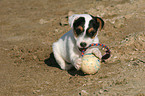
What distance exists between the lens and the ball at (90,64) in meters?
4.62

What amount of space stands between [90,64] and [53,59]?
2.02 m

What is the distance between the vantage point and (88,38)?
15.3 feet

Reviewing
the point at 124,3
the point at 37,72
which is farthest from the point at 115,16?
the point at 37,72

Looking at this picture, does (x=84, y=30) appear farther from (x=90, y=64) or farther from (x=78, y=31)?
(x=90, y=64)

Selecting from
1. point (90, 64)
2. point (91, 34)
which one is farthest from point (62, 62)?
point (91, 34)

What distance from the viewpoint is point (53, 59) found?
21.0 feet

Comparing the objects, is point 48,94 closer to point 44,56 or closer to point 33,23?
point 44,56

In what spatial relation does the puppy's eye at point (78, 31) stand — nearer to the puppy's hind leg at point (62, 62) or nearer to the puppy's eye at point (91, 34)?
the puppy's eye at point (91, 34)

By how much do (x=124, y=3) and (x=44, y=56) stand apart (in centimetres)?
545

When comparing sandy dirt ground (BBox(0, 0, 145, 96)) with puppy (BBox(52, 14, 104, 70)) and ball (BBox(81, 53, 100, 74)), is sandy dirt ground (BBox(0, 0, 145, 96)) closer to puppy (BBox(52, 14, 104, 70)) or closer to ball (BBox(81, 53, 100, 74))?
ball (BBox(81, 53, 100, 74))

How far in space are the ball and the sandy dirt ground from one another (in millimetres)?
167

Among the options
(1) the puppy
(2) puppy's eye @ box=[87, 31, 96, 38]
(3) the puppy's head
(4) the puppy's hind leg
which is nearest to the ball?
Answer: (1) the puppy

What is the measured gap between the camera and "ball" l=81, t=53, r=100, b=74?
4621 millimetres

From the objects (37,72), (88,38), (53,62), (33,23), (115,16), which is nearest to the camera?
(88,38)
